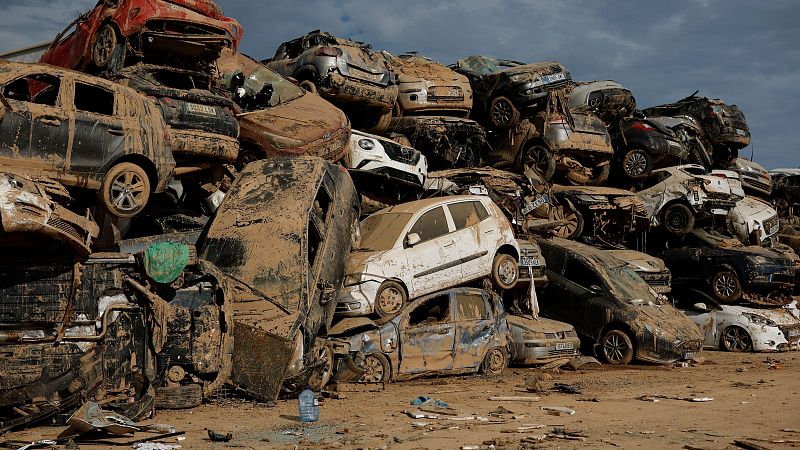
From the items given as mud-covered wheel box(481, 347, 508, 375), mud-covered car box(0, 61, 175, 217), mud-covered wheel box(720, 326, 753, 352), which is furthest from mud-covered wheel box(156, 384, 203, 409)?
mud-covered wheel box(720, 326, 753, 352)

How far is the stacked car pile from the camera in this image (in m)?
8.41

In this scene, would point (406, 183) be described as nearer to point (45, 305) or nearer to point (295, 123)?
point (295, 123)

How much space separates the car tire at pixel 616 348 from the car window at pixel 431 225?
12.2 feet

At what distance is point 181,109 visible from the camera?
12.1 m

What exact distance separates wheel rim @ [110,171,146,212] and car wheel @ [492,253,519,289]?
5770 mm

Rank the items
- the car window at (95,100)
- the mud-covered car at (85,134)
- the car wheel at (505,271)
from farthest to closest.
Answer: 1. the car wheel at (505,271)
2. the car window at (95,100)
3. the mud-covered car at (85,134)

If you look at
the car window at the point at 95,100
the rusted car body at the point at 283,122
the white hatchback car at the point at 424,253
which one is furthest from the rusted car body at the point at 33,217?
the rusted car body at the point at 283,122

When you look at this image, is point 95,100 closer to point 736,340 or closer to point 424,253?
point 424,253

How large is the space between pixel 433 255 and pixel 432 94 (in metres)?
7.22

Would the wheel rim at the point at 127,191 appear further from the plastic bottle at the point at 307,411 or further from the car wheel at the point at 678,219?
the car wheel at the point at 678,219

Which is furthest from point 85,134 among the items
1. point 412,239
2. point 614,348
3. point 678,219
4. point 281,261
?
point 678,219

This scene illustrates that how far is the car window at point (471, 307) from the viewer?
12.4m

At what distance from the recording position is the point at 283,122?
1439cm

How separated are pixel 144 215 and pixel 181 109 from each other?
62.4 inches
